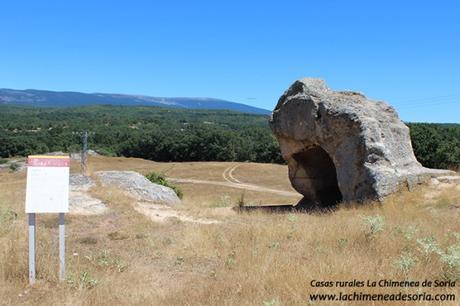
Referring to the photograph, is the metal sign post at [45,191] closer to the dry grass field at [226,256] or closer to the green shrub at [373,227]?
the dry grass field at [226,256]

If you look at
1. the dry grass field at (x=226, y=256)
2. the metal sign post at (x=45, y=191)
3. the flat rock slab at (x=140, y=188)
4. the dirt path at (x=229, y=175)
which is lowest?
the dirt path at (x=229, y=175)

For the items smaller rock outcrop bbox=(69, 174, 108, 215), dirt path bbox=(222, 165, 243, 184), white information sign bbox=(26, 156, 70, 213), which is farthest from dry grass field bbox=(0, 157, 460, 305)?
dirt path bbox=(222, 165, 243, 184)

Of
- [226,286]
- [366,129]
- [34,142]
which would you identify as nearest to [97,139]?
[34,142]

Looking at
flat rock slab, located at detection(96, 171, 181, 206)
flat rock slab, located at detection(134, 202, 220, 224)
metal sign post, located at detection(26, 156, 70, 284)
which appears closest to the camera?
metal sign post, located at detection(26, 156, 70, 284)

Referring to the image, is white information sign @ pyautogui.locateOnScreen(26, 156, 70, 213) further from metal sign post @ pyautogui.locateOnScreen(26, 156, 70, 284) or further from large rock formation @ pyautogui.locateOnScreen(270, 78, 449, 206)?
large rock formation @ pyautogui.locateOnScreen(270, 78, 449, 206)

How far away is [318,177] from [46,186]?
52.1 ft

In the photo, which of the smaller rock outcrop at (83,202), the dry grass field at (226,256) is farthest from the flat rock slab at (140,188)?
the dry grass field at (226,256)

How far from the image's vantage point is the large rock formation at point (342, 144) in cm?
1608

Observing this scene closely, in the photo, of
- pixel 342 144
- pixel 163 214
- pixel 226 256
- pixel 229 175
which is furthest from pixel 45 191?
pixel 229 175

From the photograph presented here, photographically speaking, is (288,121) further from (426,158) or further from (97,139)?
(97,139)

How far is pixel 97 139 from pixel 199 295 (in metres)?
115

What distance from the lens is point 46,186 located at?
23.4ft

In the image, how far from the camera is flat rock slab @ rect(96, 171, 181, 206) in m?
20.0

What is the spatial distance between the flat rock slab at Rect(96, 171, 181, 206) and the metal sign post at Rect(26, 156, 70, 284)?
40.4 ft
